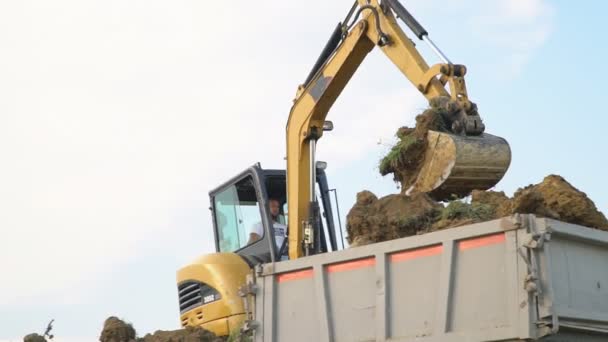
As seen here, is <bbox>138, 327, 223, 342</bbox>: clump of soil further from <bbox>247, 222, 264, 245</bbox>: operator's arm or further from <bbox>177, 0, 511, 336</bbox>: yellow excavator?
<bbox>247, 222, 264, 245</bbox>: operator's arm

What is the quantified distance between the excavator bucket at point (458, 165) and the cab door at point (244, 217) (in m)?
1.90

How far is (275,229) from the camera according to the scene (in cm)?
955

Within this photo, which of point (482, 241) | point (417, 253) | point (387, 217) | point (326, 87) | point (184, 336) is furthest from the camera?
point (326, 87)

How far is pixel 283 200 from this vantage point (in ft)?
32.8

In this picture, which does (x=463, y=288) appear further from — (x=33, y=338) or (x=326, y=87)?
(x=33, y=338)

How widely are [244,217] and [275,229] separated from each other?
0.46m

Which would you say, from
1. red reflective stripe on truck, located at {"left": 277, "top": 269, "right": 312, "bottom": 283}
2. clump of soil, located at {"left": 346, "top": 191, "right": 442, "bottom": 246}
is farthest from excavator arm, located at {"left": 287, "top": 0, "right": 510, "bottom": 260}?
red reflective stripe on truck, located at {"left": 277, "top": 269, "right": 312, "bottom": 283}

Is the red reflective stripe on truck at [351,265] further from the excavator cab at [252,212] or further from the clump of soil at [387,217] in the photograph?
the excavator cab at [252,212]

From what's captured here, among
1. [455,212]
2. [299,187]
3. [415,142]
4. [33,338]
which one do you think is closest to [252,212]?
[299,187]

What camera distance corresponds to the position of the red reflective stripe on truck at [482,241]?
5.62 m

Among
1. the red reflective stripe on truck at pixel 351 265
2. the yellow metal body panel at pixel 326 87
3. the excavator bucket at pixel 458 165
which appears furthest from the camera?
the yellow metal body panel at pixel 326 87

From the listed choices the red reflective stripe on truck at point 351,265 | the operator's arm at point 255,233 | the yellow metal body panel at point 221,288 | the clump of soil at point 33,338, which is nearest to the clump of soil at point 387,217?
the red reflective stripe on truck at point 351,265

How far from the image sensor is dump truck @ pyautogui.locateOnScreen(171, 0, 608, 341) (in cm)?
555

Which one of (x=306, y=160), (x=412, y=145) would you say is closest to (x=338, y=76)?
(x=306, y=160)
